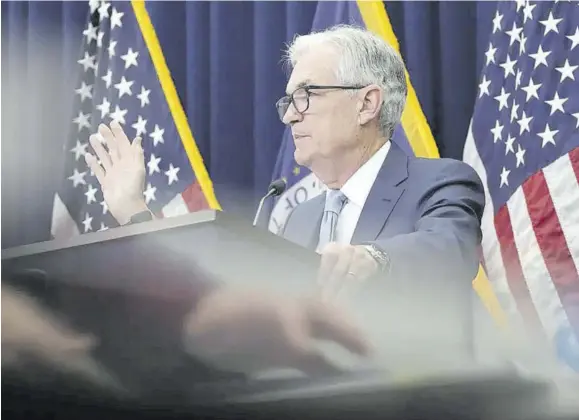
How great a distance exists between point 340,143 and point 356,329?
0.41 m

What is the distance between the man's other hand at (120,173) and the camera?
6.44ft

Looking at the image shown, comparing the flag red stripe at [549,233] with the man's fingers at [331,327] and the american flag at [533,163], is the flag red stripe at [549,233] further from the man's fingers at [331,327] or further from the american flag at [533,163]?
the man's fingers at [331,327]

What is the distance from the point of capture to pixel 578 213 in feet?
6.84

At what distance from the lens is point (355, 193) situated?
196cm

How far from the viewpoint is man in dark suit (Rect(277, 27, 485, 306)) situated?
185 centimetres

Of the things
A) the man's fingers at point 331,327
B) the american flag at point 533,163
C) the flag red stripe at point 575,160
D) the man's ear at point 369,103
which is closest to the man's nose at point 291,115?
the man's ear at point 369,103

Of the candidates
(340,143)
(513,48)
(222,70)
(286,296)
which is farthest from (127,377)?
(513,48)

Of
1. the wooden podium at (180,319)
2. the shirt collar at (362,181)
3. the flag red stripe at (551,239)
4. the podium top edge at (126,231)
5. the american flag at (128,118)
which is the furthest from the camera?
the american flag at (128,118)

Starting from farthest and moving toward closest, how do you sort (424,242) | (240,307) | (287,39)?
(287,39)
(240,307)
(424,242)

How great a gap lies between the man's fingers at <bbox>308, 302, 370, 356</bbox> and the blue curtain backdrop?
0.59 metres

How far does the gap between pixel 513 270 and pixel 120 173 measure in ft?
3.14

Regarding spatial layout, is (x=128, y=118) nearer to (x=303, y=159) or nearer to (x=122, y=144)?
(x=122, y=144)

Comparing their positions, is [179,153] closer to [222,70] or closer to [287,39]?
[222,70]

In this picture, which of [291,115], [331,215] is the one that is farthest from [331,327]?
[291,115]
